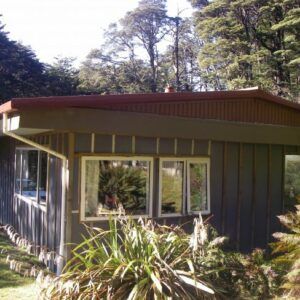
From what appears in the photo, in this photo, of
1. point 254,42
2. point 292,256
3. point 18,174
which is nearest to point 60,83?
point 254,42

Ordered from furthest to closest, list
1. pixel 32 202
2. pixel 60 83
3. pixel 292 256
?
pixel 60 83 < pixel 32 202 < pixel 292 256

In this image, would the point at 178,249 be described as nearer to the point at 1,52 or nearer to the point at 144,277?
the point at 144,277

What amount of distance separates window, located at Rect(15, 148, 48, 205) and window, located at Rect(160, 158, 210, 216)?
2286 millimetres

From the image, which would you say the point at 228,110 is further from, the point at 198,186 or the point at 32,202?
the point at 32,202

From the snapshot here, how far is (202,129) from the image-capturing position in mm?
8367

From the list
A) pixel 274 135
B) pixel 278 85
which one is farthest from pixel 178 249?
pixel 278 85

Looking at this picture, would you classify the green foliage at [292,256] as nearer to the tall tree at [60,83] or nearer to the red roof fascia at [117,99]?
the red roof fascia at [117,99]

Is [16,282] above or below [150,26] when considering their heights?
below

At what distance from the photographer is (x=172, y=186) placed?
26.9ft

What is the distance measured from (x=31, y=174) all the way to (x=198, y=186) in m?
3.49

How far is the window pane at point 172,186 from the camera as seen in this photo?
8.08m

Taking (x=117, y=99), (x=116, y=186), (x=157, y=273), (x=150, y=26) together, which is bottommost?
(x=157, y=273)

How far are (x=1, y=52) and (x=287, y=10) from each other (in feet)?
58.8

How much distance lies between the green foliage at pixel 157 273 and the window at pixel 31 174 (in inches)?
148
